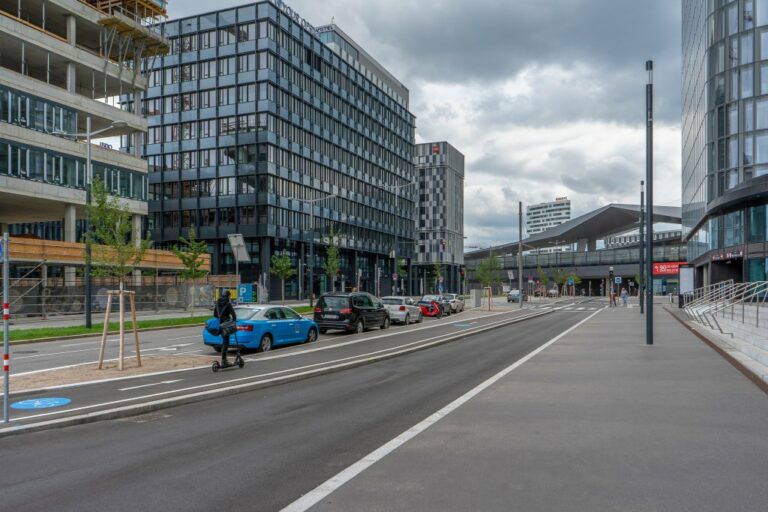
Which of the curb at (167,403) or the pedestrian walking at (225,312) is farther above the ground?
the pedestrian walking at (225,312)

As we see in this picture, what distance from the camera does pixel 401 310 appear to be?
31203mm

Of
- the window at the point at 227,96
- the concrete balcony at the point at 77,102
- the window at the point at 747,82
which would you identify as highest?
the window at the point at 227,96

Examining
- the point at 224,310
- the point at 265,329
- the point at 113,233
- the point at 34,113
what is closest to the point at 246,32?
the point at 34,113

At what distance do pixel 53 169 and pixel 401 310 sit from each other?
88.0 feet

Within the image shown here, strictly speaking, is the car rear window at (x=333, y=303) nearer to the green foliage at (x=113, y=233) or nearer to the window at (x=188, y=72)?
the green foliage at (x=113, y=233)

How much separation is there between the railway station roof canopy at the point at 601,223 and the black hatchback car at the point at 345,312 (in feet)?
280

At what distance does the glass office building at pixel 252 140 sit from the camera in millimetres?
63250

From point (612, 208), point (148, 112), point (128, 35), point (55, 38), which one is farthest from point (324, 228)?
point (612, 208)

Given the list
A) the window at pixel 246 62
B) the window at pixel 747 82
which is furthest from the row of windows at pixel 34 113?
the window at pixel 747 82

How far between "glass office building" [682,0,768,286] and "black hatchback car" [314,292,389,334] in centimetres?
2969

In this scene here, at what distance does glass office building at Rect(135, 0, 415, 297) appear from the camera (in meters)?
63.2

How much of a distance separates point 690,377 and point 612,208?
350 feet

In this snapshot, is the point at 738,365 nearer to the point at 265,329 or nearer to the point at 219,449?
the point at 219,449

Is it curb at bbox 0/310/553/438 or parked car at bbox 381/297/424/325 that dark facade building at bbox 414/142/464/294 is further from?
curb at bbox 0/310/553/438
